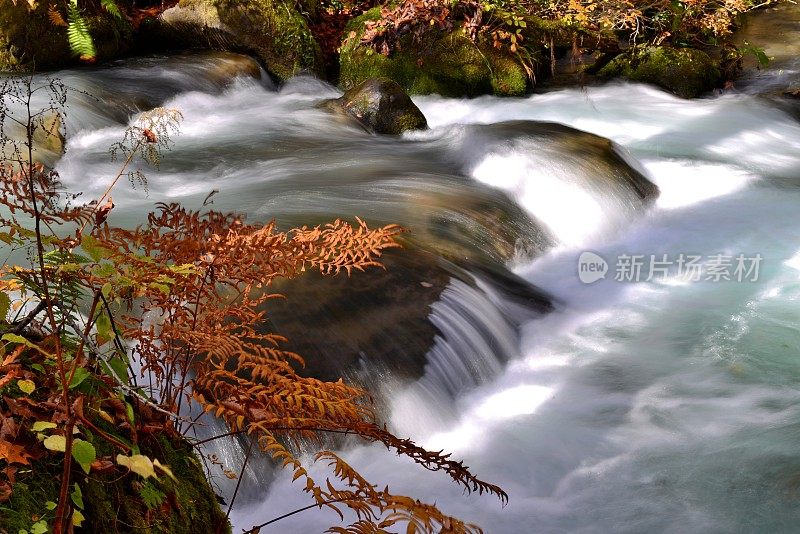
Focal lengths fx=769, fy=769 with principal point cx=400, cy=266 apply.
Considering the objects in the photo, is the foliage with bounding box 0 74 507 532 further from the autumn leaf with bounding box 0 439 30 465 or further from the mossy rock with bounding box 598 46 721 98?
the mossy rock with bounding box 598 46 721 98

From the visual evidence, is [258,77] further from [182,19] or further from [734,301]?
[734,301]

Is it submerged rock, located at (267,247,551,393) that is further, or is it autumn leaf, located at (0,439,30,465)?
submerged rock, located at (267,247,551,393)

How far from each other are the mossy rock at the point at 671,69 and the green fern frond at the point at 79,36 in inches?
263

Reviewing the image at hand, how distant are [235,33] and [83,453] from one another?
9833mm

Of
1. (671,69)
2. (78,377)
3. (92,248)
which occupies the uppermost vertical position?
(92,248)

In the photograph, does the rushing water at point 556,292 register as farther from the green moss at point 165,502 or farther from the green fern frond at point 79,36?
the green moss at point 165,502

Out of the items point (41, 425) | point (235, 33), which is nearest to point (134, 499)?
point (41, 425)

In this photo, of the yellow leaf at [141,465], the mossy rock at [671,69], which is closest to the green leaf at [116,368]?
the yellow leaf at [141,465]

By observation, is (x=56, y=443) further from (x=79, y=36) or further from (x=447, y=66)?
(x=447, y=66)

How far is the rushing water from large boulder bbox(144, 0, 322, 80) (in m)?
1.10

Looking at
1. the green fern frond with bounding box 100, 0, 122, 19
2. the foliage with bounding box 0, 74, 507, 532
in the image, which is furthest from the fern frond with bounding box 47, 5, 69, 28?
the foliage with bounding box 0, 74, 507, 532

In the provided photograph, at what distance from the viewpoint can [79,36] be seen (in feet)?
30.6

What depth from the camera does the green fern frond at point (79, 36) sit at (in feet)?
30.6

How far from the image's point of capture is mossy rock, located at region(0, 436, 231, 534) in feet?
5.17
